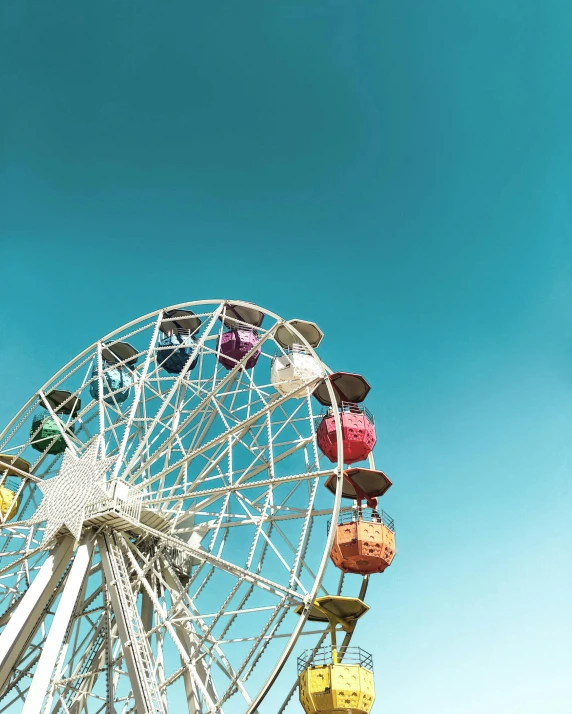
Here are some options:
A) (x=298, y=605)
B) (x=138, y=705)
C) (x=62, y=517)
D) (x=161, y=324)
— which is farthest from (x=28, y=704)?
(x=161, y=324)

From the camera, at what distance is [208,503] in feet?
55.2

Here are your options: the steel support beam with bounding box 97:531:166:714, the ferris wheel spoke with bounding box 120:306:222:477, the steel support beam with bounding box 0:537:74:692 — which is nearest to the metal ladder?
the steel support beam with bounding box 97:531:166:714

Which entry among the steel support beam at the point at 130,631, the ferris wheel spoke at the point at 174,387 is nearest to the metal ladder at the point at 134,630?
the steel support beam at the point at 130,631

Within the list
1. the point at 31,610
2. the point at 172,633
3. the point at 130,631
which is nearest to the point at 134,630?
the point at 130,631

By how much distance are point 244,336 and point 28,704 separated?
36.0 feet

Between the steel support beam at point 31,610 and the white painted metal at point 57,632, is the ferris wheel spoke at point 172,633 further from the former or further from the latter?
the steel support beam at point 31,610

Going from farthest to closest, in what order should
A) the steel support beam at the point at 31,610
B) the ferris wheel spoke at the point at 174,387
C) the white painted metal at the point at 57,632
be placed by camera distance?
1. the ferris wheel spoke at the point at 174,387
2. the steel support beam at the point at 31,610
3. the white painted metal at the point at 57,632

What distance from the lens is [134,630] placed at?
14.1 metres

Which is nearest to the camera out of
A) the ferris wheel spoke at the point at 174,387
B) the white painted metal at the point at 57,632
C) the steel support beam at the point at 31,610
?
the white painted metal at the point at 57,632

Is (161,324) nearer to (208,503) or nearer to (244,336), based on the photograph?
(244,336)

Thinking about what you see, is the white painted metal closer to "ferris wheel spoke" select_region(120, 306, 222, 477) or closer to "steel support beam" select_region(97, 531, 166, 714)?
"steel support beam" select_region(97, 531, 166, 714)

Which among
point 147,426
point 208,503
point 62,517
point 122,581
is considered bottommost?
point 122,581

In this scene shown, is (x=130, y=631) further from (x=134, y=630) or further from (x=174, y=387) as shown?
(x=174, y=387)

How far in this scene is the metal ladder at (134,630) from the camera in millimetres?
13320
